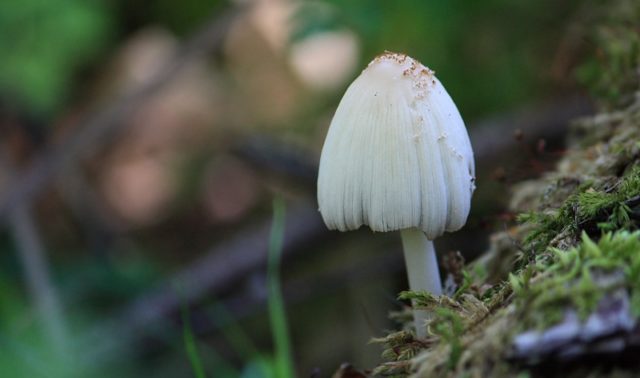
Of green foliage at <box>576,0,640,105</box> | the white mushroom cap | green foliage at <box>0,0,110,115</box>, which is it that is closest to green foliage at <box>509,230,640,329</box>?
the white mushroom cap

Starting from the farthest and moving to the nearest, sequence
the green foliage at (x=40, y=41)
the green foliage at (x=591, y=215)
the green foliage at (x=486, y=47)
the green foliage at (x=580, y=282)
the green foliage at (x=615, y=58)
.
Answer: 1. the green foliage at (x=40, y=41)
2. the green foliage at (x=486, y=47)
3. the green foliage at (x=615, y=58)
4. the green foliage at (x=591, y=215)
5. the green foliage at (x=580, y=282)

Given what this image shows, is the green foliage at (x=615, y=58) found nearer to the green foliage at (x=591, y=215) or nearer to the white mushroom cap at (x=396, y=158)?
the green foliage at (x=591, y=215)

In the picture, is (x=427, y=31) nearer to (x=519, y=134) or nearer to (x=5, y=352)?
(x=519, y=134)

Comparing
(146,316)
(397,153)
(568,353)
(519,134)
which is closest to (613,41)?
(519,134)

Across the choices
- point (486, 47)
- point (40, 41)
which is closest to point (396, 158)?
point (486, 47)

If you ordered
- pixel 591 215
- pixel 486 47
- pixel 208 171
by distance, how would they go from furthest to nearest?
pixel 208 171, pixel 486 47, pixel 591 215

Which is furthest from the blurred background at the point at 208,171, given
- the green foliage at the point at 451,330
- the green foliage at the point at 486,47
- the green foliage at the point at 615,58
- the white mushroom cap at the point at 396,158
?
the green foliage at the point at 451,330

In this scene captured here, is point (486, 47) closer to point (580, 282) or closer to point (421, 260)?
point (421, 260)
